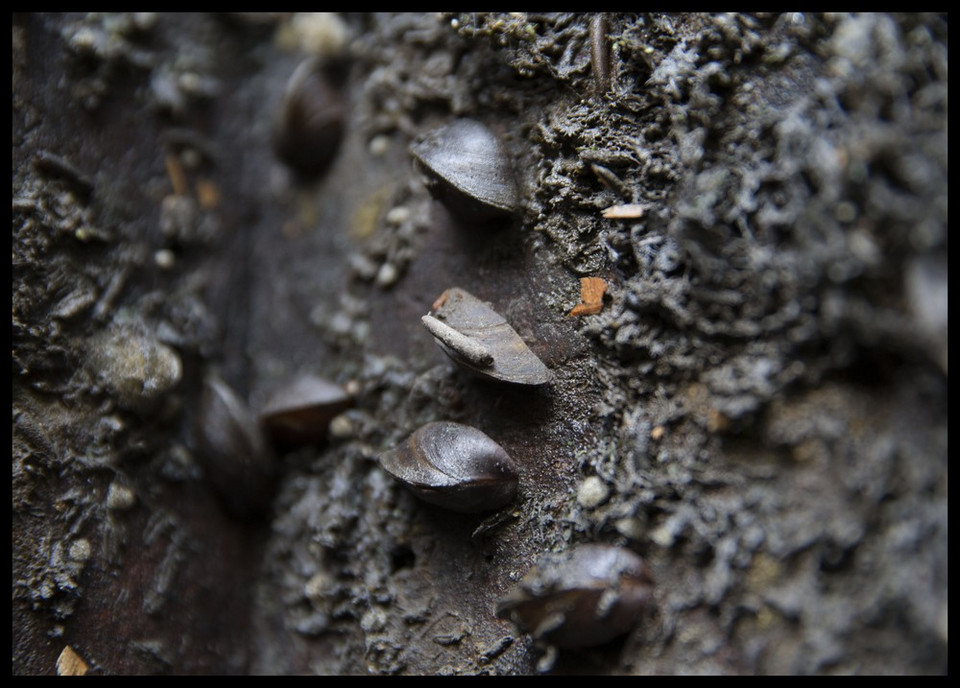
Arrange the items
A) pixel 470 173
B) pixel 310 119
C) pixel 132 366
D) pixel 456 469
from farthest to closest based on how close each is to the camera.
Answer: pixel 310 119
pixel 132 366
pixel 470 173
pixel 456 469

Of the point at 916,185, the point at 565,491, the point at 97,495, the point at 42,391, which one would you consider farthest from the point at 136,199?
the point at 916,185

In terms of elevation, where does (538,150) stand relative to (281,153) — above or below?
above

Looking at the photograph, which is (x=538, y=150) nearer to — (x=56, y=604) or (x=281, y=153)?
(x=281, y=153)

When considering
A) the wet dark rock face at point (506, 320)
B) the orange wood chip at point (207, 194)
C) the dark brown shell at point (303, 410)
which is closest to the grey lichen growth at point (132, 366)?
the wet dark rock face at point (506, 320)

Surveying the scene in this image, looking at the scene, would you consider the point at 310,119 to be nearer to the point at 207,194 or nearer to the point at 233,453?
the point at 207,194

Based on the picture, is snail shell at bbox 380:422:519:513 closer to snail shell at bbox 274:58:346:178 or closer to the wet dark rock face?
the wet dark rock face

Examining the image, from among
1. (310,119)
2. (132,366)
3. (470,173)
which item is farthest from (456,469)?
(310,119)
